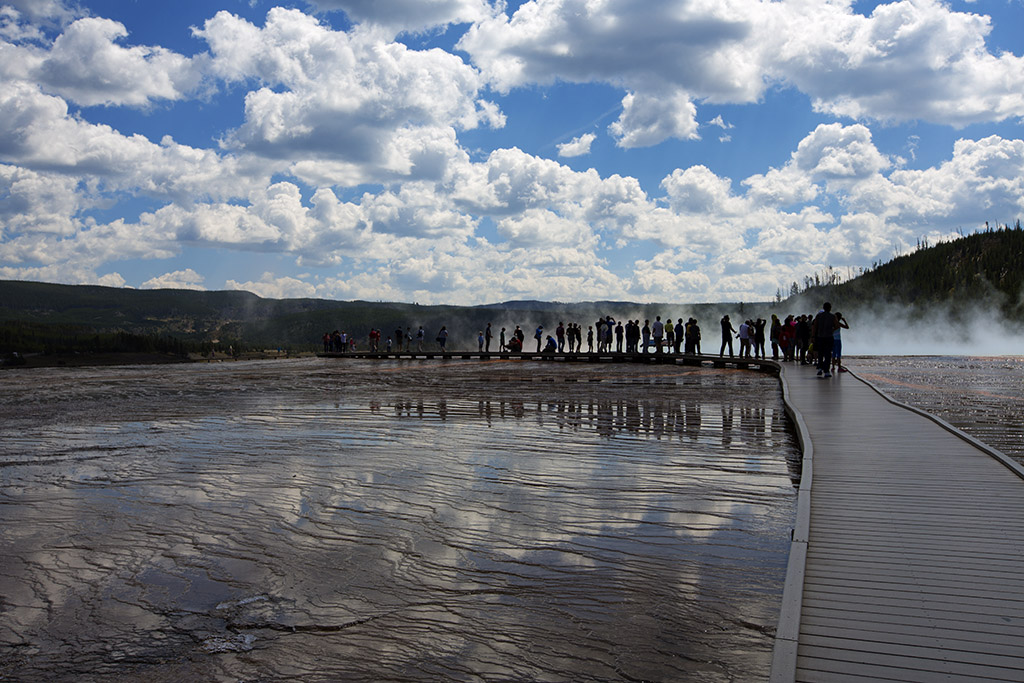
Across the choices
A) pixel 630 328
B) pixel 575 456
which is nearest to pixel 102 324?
pixel 630 328

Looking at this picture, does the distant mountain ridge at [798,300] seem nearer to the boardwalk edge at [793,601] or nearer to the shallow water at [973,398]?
the shallow water at [973,398]

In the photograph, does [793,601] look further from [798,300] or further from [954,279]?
[798,300]

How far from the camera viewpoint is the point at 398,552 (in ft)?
21.3

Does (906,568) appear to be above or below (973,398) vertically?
below

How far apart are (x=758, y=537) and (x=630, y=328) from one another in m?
34.5

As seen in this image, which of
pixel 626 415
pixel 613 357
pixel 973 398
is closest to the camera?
pixel 626 415

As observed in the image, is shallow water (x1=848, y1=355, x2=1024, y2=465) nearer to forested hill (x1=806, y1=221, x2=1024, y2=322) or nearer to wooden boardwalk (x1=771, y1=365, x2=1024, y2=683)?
wooden boardwalk (x1=771, y1=365, x2=1024, y2=683)

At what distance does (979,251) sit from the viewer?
129m

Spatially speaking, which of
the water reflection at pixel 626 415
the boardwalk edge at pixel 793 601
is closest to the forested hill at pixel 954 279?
the water reflection at pixel 626 415

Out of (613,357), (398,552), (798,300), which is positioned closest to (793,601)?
(398,552)

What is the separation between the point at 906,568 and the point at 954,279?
12763 cm

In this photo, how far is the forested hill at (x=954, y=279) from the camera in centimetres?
10481

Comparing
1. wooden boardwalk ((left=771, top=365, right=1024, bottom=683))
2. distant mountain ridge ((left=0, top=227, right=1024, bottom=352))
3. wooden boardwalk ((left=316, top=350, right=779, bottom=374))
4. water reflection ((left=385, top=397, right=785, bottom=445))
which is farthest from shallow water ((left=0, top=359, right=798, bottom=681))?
distant mountain ridge ((left=0, top=227, right=1024, bottom=352))

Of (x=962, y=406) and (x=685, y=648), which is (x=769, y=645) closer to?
(x=685, y=648)
